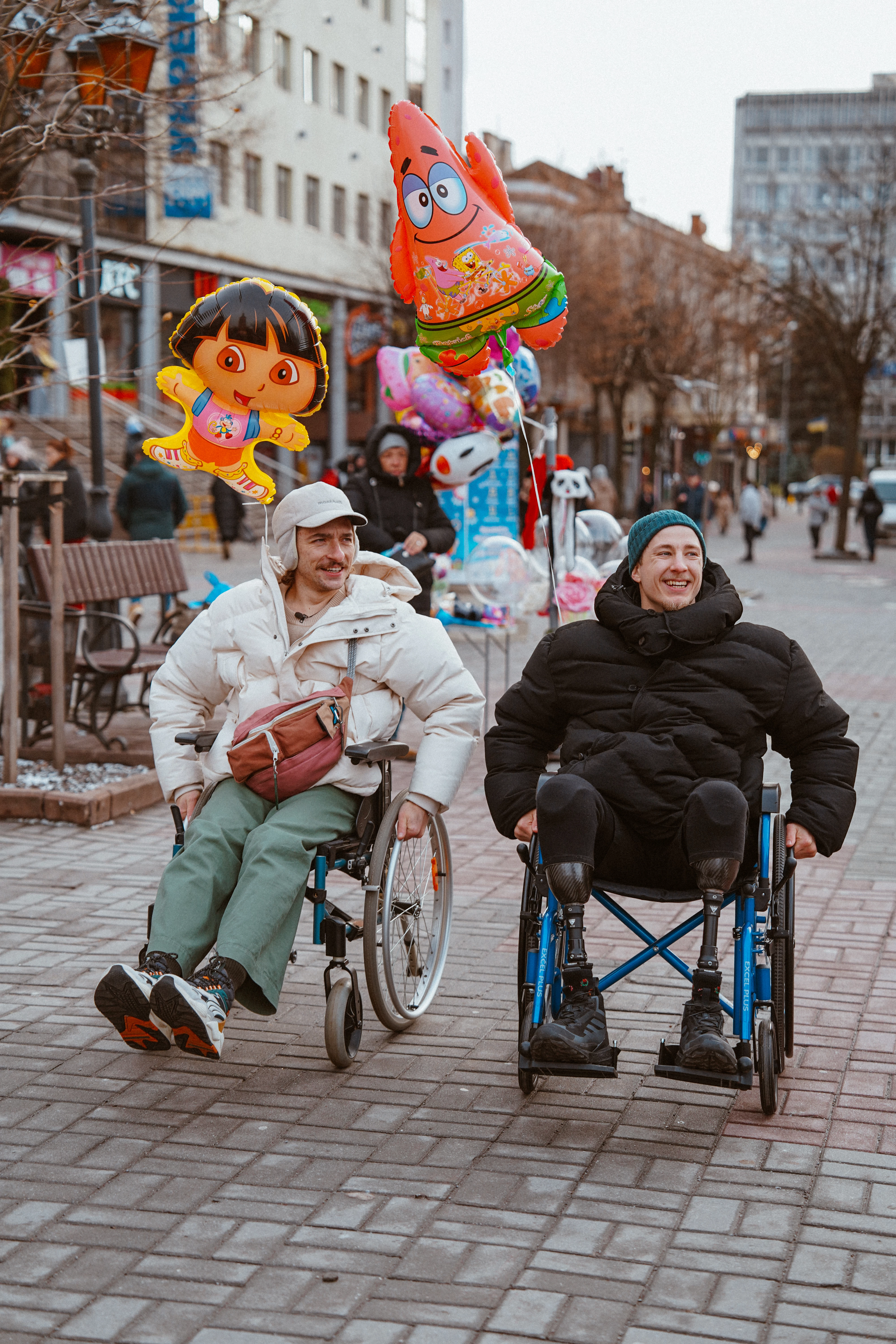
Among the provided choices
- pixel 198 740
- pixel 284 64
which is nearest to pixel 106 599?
pixel 198 740

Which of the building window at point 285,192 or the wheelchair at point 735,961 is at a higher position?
the building window at point 285,192

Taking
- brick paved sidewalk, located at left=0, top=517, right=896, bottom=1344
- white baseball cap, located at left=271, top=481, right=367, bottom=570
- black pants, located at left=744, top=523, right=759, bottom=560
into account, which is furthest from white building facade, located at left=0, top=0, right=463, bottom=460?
brick paved sidewalk, located at left=0, top=517, right=896, bottom=1344

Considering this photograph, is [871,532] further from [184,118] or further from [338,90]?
[184,118]

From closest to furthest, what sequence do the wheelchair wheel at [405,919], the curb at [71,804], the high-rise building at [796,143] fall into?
1. the wheelchair wheel at [405,919]
2. the curb at [71,804]
3. the high-rise building at [796,143]

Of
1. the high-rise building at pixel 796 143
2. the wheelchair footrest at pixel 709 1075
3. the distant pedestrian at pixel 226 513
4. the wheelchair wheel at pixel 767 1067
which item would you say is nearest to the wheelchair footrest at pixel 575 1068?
the wheelchair footrest at pixel 709 1075

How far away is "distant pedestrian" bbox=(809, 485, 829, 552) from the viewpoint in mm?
34844

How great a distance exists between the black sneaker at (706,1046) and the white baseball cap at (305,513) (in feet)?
5.79

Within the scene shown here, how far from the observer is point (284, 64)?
41.0 m

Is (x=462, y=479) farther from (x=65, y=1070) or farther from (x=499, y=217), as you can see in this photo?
(x=65, y=1070)

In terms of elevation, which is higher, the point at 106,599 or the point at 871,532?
the point at 106,599

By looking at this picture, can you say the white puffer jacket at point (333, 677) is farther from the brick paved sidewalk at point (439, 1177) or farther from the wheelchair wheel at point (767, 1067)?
the wheelchair wheel at point (767, 1067)

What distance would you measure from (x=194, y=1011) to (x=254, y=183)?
3889 centimetres

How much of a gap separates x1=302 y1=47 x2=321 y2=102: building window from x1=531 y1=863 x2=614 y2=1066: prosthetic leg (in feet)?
137

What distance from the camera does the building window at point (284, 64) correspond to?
40.5 meters
